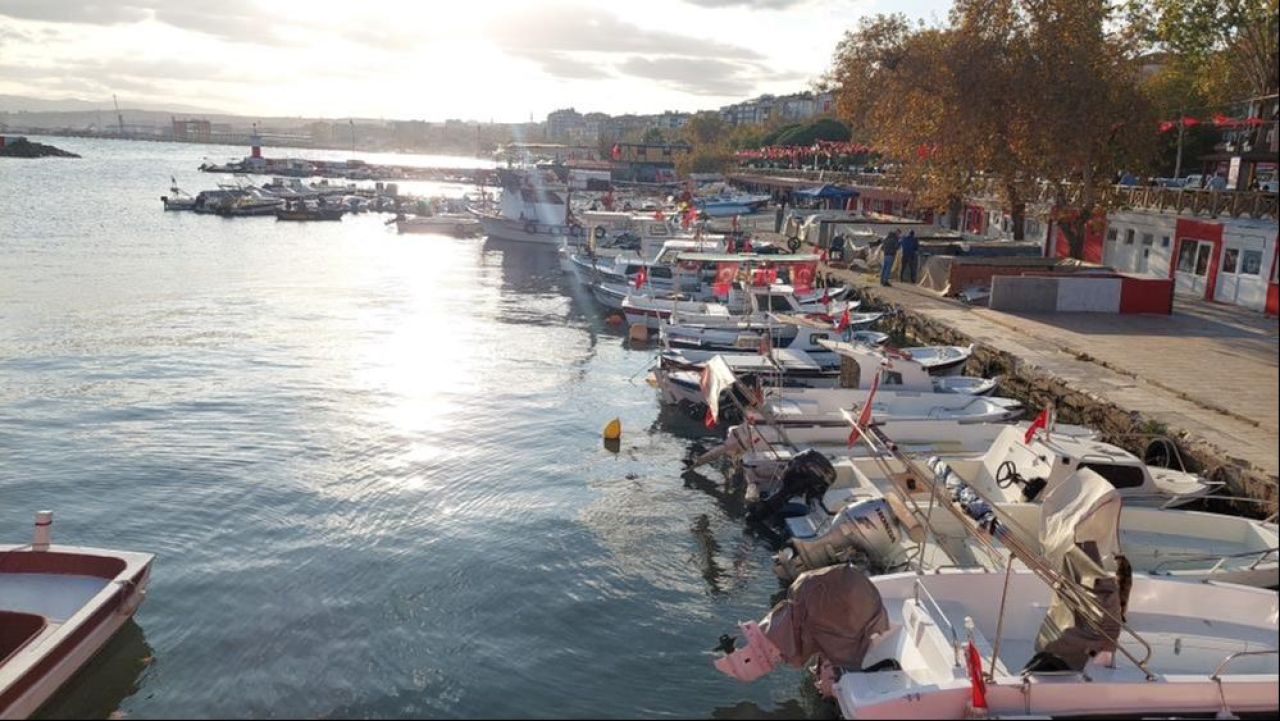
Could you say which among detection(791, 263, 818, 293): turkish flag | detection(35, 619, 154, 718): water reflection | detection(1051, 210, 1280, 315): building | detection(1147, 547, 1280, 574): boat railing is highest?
detection(1051, 210, 1280, 315): building

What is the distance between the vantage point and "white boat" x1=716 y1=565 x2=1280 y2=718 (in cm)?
867

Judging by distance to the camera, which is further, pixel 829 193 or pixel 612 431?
pixel 829 193

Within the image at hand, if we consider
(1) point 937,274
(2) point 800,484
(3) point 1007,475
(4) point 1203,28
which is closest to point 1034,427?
(3) point 1007,475

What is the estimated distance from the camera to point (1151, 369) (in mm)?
20281

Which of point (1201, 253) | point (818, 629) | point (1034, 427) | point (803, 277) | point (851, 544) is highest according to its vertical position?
point (1201, 253)

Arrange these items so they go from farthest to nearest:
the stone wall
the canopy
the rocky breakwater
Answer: the rocky breakwater < the canopy < the stone wall

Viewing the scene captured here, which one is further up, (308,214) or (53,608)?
(53,608)

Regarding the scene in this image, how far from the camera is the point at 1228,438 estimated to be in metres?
15.6

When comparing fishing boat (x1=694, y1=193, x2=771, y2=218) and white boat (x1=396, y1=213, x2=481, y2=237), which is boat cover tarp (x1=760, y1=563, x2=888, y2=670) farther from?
white boat (x1=396, y1=213, x2=481, y2=237)

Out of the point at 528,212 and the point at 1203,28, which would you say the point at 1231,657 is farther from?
the point at 528,212

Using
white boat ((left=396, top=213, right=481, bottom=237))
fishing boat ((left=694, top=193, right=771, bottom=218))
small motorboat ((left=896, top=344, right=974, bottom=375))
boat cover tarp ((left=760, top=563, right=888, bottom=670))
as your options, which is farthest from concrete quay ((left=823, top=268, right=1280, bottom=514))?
white boat ((left=396, top=213, right=481, bottom=237))

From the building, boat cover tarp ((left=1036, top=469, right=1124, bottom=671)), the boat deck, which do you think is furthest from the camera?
the building

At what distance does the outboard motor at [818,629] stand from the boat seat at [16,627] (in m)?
7.53

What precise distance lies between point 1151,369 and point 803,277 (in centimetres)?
1282
